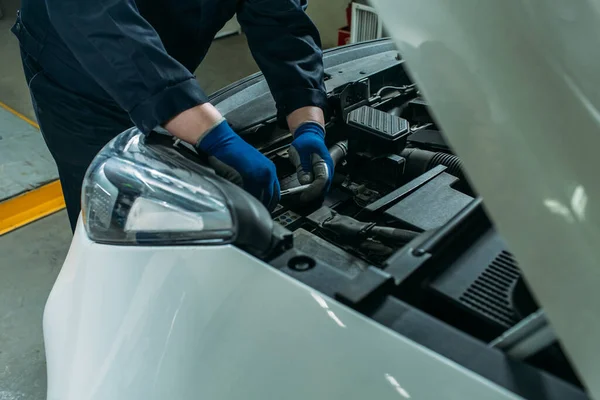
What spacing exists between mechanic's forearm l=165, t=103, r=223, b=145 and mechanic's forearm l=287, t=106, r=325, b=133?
0.95 ft

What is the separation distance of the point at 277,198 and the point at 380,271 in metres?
0.41

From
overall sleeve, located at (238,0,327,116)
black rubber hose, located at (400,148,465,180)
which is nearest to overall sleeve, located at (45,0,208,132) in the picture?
overall sleeve, located at (238,0,327,116)

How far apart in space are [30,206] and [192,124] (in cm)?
163

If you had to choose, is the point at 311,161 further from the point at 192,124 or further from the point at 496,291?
the point at 496,291

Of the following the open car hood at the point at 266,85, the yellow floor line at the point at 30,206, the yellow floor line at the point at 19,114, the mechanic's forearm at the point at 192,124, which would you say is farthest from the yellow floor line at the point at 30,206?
the mechanic's forearm at the point at 192,124

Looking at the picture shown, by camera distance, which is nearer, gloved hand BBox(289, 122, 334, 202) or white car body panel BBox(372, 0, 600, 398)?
white car body panel BBox(372, 0, 600, 398)

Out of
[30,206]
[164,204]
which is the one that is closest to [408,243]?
[164,204]

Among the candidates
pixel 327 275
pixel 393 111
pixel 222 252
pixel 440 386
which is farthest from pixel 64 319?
pixel 393 111

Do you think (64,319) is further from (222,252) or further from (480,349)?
(480,349)

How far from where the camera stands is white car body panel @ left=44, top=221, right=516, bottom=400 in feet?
2.10

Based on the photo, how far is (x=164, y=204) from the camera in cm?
86

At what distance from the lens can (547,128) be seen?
57 centimetres

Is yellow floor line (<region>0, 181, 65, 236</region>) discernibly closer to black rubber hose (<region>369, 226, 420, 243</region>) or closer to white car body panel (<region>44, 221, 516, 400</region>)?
white car body panel (<region>44, 221, 516, 400</region>)

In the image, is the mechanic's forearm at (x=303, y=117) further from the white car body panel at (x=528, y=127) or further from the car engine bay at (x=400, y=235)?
the white car body panel at (x=528, y=127)
